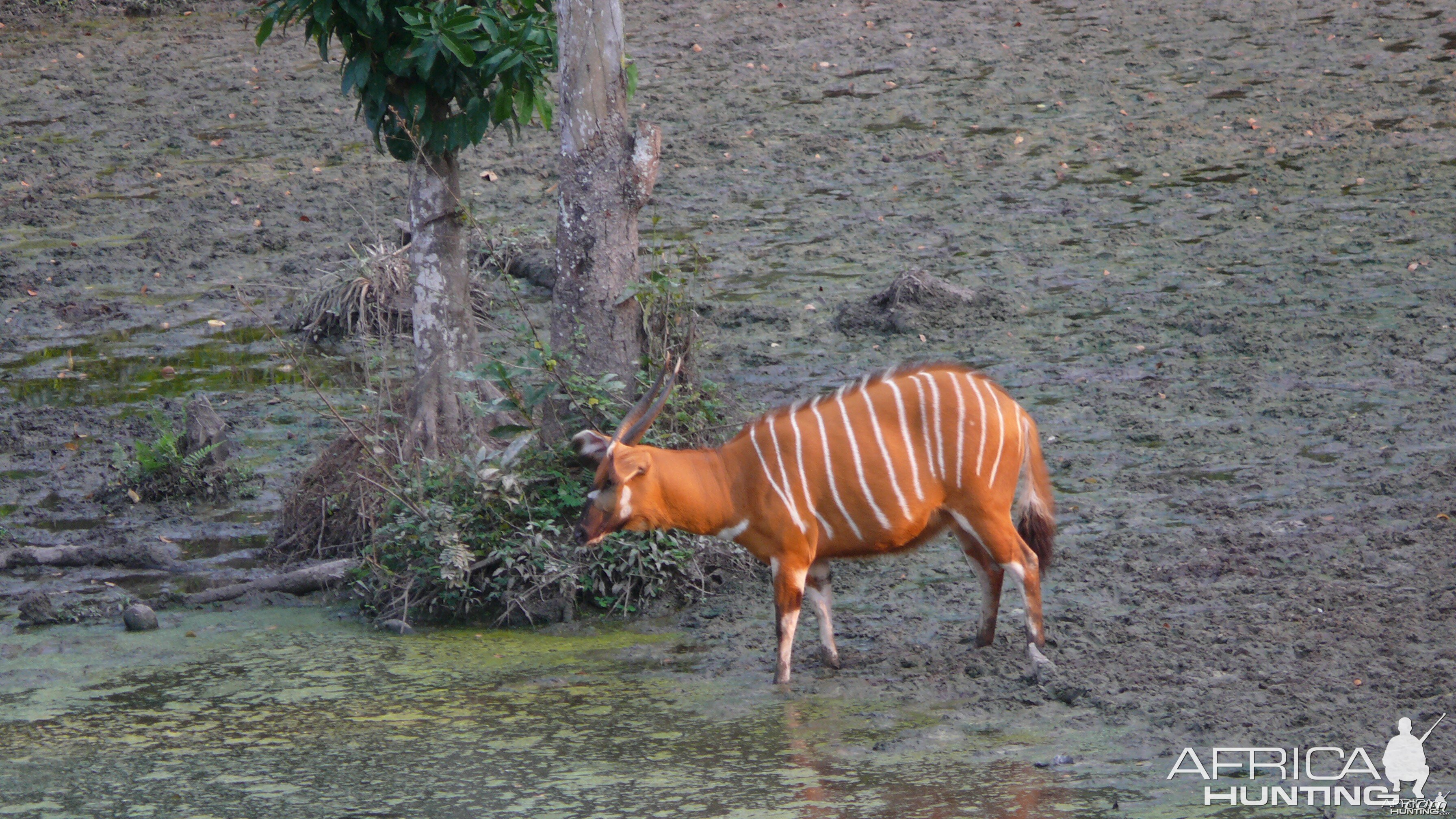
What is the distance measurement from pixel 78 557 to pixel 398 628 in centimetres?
208

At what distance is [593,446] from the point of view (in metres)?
6.20

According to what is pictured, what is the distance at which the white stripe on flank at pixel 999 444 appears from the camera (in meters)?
6.26

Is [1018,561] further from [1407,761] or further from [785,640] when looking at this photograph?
[1407,761]

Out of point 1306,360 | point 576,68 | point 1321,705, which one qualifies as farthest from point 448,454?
point 1306,360

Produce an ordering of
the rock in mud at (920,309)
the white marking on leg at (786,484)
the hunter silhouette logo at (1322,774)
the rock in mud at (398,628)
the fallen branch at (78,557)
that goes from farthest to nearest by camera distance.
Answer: the rock in mud at (920,309), the fallen branch at (78,557), the rock in mud at (398,628), the white marking on leg at (786,484), the hunter silhouette logo at (1322,774)

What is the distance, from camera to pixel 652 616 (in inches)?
283

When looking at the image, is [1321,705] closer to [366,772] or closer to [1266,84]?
[366,772]

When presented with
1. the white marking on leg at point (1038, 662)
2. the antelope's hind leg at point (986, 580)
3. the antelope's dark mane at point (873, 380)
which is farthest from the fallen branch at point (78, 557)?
the white marking on leg at point (1038, 662)

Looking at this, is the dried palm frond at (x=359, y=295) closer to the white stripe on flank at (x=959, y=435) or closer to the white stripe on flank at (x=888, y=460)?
the white stripe on flank at (x=888, y=460)

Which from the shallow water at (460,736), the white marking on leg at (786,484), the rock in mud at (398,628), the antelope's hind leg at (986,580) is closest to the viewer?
the shallow water at (460,736)

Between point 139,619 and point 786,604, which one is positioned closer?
point 786,604

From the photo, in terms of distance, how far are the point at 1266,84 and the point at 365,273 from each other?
317 inches

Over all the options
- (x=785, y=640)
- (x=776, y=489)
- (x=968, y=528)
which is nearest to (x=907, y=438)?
(x=968, y=528)

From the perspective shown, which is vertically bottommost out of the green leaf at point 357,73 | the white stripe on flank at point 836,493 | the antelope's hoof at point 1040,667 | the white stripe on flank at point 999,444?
the antelope's hoof at point 1040,667
